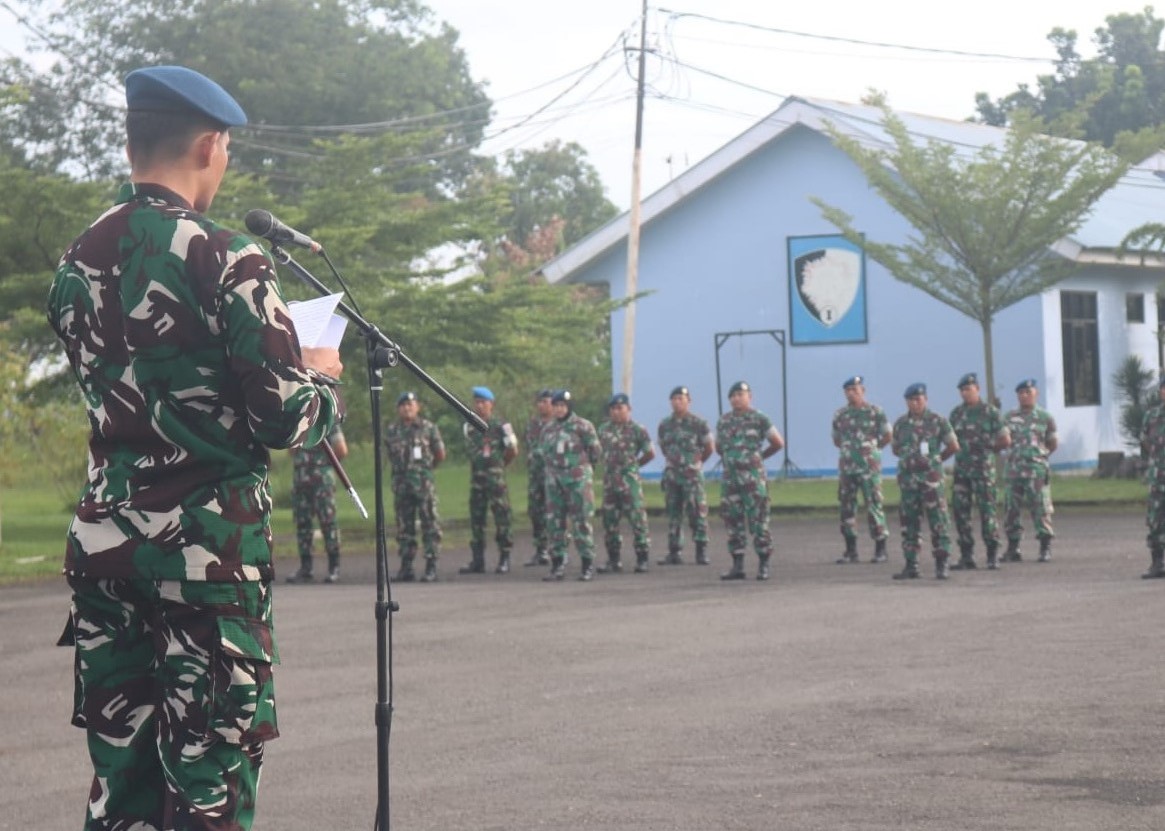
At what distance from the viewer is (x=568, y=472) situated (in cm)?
1953

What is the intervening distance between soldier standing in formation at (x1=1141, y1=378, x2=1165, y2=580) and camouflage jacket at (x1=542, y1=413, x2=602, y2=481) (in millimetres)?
5788

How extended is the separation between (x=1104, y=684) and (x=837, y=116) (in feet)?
79.0

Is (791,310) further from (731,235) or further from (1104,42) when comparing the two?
(1104,42)

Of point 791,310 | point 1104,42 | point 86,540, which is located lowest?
point 86,540

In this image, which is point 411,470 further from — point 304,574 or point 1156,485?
point 1156,485

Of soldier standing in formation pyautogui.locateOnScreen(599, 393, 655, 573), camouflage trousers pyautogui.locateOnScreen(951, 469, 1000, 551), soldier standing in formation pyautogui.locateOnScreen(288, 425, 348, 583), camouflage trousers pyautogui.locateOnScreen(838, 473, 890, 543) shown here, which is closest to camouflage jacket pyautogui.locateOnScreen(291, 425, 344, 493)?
soldier standing in formation pyautogui.locateOnScreen(288, 425, 348, 583)

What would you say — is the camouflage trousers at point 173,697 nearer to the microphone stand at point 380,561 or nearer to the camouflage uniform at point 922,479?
the microphone stand at point 380,561

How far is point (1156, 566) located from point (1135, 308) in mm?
18955

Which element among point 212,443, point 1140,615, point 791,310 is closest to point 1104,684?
point 1140,615

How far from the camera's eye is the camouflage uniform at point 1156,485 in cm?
1675

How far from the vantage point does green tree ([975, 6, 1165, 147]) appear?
179ft

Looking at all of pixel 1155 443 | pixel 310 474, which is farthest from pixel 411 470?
pixel 1155 443

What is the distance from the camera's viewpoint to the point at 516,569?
814 inches

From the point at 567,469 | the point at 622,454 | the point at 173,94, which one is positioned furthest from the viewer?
the point at 622,454
